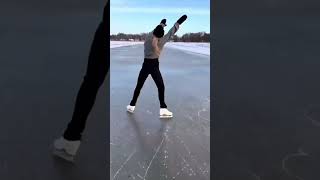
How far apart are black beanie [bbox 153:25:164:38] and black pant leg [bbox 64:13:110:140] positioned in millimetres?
2013

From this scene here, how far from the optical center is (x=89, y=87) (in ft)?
12.5

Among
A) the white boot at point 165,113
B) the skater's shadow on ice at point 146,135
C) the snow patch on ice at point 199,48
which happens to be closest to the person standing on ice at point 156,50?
the white boot at point 165,113

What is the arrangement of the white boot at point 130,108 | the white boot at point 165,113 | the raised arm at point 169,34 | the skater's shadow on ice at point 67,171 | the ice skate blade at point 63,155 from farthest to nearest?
1. the white boot at point 130,108
2. the white boot at point 165,113
3. the raised arm at point 169,34
4. the ice skate blade at point 63,155
5. the skater's shadow on ice at point 67,171

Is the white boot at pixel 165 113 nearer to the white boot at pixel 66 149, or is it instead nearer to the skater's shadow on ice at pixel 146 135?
the skater's shadow on ice at pixel 146 135

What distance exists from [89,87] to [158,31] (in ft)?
7.00

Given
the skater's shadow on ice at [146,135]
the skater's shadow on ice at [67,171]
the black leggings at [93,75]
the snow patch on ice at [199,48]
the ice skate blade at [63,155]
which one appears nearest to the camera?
the skater's shadow on ice at [67,171]

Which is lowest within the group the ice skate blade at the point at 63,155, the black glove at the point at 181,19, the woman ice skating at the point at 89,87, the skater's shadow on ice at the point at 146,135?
the skater's shadow on ice at the point at 146,135

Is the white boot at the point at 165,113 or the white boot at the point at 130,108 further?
the white boot at the point at 130,108

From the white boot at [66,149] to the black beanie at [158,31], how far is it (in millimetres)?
2072

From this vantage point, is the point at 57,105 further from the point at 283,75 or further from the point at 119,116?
the point at 283,75

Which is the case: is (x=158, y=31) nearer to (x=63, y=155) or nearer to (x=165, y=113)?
(x=165, y=113)

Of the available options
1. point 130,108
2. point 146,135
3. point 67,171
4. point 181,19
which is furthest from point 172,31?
point 67,171

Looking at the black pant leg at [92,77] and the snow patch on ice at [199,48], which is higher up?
the black pant leg at [92,77]

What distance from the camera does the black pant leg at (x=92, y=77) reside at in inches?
143
